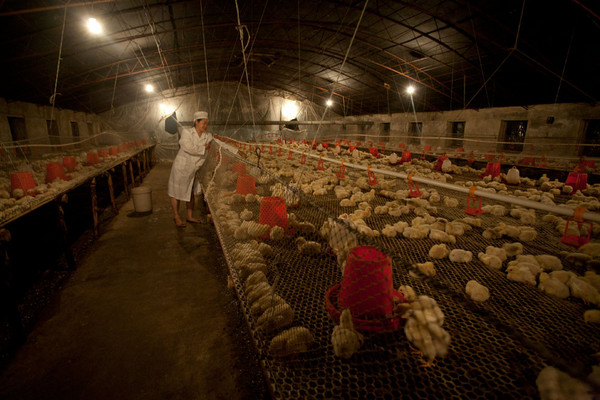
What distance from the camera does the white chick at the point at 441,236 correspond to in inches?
122

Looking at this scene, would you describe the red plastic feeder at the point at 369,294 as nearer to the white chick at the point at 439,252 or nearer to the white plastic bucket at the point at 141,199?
the white chick at the point at 439,252

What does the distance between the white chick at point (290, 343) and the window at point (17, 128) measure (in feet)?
52.9

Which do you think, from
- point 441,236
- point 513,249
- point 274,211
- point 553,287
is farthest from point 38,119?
point 553,287

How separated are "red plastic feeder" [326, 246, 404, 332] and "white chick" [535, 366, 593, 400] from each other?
730 millimetres

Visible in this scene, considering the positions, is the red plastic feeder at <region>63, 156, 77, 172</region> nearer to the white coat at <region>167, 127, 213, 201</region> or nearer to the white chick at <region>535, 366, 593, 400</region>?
the white coat at <region>167, 127, 213, 201</region>

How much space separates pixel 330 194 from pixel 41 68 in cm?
1251


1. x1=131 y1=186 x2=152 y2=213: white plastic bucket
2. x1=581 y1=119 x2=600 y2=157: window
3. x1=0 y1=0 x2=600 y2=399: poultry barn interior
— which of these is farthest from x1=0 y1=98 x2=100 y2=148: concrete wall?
x1=581 y1=119 x2=600 y2=157: window

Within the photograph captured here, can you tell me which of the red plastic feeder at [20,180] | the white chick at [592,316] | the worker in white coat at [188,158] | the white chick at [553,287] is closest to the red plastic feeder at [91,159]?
the red plastic feeder at [20,180]

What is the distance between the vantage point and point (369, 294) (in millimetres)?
1777

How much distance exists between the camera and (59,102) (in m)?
13.8

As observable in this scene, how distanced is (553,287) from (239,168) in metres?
5.47

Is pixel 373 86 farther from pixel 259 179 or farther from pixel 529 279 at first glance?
pixel 529 279

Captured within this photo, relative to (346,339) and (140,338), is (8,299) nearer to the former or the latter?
(140,338)

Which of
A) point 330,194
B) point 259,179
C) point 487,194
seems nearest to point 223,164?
point 259,179
